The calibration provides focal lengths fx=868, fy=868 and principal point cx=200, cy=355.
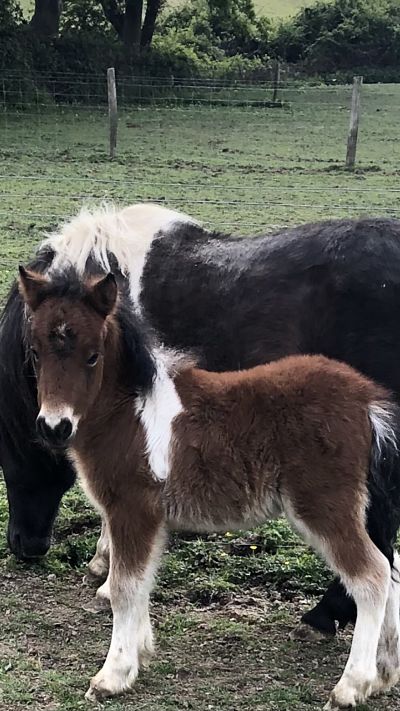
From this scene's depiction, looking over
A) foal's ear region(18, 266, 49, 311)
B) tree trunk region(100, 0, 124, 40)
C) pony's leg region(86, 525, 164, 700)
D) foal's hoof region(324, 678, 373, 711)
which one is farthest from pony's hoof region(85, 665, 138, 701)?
tree trunk region(100, 0, 124, 40)

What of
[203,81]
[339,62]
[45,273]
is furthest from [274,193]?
[339,62]

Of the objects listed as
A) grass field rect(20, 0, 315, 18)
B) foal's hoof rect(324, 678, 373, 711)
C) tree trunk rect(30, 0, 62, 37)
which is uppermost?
grass field rect(20, 0, 315, 18)

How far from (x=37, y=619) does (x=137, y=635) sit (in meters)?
0.60

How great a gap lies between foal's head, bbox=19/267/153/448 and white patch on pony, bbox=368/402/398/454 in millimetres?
977

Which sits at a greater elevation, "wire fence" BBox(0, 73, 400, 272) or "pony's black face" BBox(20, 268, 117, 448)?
"pony's black face" BBox(20, 268, 117, 448)

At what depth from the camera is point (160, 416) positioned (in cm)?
317

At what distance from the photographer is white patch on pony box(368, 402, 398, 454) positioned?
3.09m

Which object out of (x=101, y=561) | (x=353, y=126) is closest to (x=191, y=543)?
(x=101, y=561)

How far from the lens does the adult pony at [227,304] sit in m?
3.69

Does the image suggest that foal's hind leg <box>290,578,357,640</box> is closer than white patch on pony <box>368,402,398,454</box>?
No

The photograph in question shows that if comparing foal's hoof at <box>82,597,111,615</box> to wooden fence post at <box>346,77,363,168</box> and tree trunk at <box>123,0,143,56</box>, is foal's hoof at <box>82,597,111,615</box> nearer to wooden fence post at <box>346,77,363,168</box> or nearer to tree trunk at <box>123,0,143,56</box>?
wooden fence post at <box>346,77,363,168</box>

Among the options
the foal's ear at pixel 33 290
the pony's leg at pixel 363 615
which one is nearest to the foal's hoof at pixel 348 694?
the pony's leg at pixel 363 615

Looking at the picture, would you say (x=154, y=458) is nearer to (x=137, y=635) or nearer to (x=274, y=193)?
(x=137, y=635)

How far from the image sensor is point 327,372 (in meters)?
3.18
